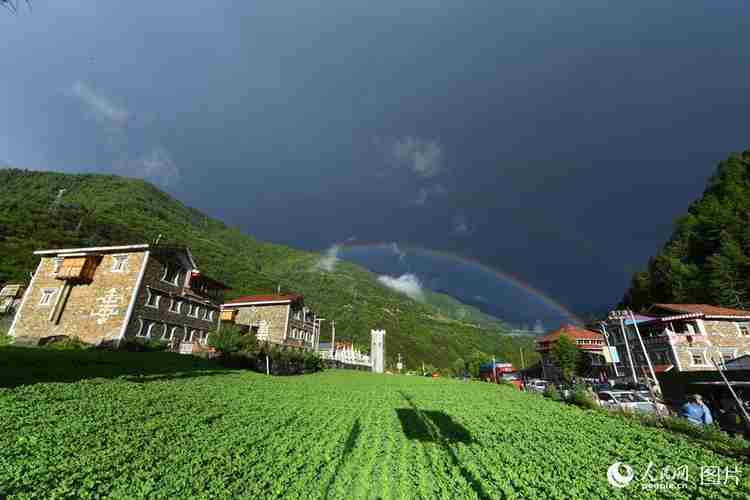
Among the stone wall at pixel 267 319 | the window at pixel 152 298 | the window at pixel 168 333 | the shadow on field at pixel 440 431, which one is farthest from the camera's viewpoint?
the stone wall at pixel 267 319

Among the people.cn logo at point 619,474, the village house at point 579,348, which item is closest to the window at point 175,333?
the people.cn logo at point 619,474

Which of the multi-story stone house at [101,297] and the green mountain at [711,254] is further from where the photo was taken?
the green mountain at [711,254]

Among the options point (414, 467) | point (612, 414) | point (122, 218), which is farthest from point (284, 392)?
point (122, 218)

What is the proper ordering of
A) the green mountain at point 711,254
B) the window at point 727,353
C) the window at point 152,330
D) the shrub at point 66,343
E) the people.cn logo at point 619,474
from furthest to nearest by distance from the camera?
the green mountain at point 711,254
the window at point 727,353
the window at point 152,330
the shrub at point 66,343
the people.cn logo at point 619,474

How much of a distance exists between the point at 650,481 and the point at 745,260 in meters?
64.4

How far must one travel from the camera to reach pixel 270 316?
45375 mm

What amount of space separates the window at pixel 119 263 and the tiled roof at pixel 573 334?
71228mm

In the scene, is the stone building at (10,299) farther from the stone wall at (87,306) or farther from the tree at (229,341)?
the tree at (229,341)

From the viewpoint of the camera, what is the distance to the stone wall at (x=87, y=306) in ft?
87.9

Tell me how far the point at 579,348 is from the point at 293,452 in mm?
68039

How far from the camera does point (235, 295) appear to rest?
287 feet

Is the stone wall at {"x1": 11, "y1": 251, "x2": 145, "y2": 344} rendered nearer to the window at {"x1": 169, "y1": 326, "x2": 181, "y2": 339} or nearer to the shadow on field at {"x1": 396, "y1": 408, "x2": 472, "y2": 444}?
the window at {"x1": 169, "y1": 326, "x2": 181, "y2": 339}

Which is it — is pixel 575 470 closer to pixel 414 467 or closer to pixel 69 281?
pixel 414 467

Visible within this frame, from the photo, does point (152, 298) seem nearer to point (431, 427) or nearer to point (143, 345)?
point (143, 345)
